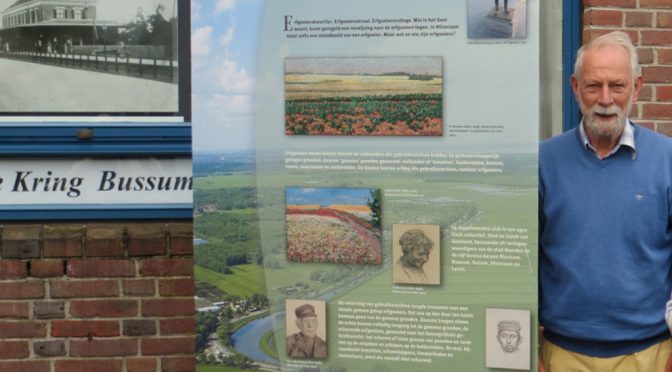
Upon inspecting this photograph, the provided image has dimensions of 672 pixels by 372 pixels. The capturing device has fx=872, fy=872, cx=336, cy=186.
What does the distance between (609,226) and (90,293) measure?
249 centimetres

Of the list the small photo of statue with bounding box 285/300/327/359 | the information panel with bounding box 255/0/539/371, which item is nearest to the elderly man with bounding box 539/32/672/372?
the information panel with bounding box 255/0/539/371

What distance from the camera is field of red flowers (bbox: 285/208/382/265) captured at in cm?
296

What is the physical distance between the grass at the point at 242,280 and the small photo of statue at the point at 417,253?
481 mm

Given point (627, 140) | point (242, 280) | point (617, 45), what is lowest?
point (242, 280)

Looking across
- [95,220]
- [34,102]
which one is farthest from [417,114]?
[34,102]

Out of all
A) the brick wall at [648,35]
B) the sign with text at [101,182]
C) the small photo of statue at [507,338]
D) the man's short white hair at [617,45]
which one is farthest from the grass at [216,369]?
the brick wall at [648,35]

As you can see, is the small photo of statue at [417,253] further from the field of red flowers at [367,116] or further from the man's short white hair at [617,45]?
the man's short white hair at [617,45]

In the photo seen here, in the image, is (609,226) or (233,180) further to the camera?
(233,180)

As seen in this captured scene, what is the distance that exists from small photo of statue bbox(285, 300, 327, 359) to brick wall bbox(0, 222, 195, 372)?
124cm

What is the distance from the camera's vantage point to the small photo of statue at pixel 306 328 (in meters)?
3.02

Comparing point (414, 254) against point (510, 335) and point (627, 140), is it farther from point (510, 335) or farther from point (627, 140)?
point (627, 140)

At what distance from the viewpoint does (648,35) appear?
411 centimetres

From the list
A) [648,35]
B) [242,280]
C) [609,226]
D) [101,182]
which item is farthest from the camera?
[101,182]

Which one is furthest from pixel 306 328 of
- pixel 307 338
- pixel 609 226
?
pixel 609 226
